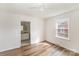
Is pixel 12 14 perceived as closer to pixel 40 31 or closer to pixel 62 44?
pixel 40 31

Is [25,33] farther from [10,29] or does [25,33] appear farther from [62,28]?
[62,28]

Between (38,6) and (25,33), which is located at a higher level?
(38,6)

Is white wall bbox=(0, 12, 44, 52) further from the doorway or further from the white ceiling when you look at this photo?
the doorway

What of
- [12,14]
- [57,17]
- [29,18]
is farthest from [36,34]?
[12,14]

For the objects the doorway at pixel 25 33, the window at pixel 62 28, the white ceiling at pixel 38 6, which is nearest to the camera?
the white ceiling at pixel 38 6

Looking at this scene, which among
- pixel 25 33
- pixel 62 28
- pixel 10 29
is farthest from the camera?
pixel 25 33

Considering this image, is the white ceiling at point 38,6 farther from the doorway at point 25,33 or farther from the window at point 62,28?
Answer: the doorway at point 25,33

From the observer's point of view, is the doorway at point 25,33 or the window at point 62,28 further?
the doorway at point 25,33

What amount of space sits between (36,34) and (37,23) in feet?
2.85

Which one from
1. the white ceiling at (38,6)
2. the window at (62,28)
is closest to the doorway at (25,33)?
the window at (62,28)

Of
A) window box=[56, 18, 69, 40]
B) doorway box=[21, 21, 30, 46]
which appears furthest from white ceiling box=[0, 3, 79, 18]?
Result: doorway box=[21, 21, 30, 46]

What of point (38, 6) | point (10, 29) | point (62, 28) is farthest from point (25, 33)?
point (38, 6)

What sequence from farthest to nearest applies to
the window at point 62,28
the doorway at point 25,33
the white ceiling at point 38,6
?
the doorway at point 25,33
the window at point 62,28
the white ceiling at point 38,6

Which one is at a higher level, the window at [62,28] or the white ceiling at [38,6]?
the white ceiling at [38,6]
